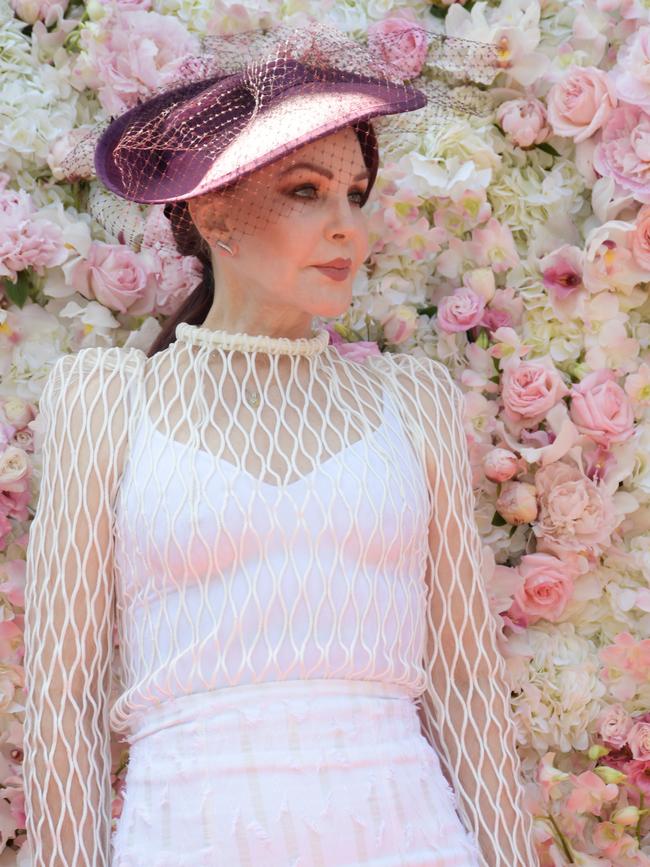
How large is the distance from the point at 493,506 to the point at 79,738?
2.69ft

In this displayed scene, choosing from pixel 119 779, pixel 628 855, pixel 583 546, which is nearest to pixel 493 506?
pixel 583 546

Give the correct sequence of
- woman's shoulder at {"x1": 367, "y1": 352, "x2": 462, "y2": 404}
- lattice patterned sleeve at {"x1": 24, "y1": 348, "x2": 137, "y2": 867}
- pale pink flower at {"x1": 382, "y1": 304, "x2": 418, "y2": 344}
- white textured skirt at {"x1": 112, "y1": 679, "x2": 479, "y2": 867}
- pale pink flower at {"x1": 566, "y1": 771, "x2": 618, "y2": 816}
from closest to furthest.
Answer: white textured skirt at {"x1": 112, "y1": 679, "x2": 479, "y2": 867} < lattice patterned sleeve at {"x1": 24, "y1": 348, "x2": 137, "y2": 867} < woman's shoulder at {"x1": 367, "y1": 352, "x2": 462, "y2": 404} < pale pink flower at {"x1": 566, "y1": 771, "x2": 618, "y2": 816} < pale pink flower at {"x1": 382, "y1": 304, "x2": 418, "y2": 344}

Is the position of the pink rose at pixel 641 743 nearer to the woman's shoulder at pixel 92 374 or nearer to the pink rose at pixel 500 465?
the pink rose at pixel 500 465

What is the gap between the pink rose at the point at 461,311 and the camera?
2244 millimetres

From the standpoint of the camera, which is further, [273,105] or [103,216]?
[103,216]

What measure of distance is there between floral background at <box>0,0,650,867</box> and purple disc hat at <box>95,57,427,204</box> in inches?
8.5

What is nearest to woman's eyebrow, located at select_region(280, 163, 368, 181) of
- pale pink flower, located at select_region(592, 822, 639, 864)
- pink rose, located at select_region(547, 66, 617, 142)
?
pink rose, located at select_region(547, 66, 617, 142)

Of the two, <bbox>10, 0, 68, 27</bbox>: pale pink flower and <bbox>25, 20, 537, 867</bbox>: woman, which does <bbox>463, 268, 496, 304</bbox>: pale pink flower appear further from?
<bbox>10, 0, 68, 27</bbox>: pale pink flower

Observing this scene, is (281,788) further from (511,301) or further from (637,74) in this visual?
(637,74)

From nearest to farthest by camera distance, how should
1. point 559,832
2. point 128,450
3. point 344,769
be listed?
1. point 344,769
2. point 128,450
3. point 559,832

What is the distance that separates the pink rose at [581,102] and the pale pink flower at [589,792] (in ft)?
3.40

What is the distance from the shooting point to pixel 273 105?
1.83 metres

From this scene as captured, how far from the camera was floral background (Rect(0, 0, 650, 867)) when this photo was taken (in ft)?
7.20

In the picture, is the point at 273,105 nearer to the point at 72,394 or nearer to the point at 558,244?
the point at 72,394
